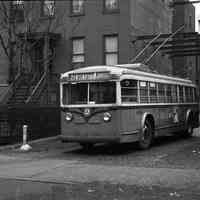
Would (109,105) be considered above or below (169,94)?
below

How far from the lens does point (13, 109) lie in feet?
51.9

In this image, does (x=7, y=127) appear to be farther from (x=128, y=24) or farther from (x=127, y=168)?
(x=128, y=24)

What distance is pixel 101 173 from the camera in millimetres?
9562

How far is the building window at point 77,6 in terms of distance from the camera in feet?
79.3

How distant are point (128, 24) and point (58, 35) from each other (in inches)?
162

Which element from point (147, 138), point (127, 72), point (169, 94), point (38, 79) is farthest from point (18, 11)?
point (147, 138)

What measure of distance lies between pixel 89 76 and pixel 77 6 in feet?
40.5

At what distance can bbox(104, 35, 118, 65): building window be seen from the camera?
23328 mm

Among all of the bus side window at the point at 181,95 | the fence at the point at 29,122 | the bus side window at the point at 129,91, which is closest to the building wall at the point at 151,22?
the bus side window at the point at 181,95

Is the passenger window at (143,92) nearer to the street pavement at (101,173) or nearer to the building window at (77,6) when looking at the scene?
the street pavement at (101,173)

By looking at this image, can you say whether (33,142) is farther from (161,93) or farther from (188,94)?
(188,94)

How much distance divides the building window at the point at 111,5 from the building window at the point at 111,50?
154 centimetres

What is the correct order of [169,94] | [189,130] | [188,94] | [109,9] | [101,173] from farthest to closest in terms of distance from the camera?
1. [109,9]
2. [188,94]
3. [189,130]
4. [169,94]
5. [101,173]

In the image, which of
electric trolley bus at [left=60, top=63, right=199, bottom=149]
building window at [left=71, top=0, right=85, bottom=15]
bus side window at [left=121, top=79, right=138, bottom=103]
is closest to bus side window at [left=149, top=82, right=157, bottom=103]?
electric trolley bus at [left=60, top=63, right=199, bottom=149]
